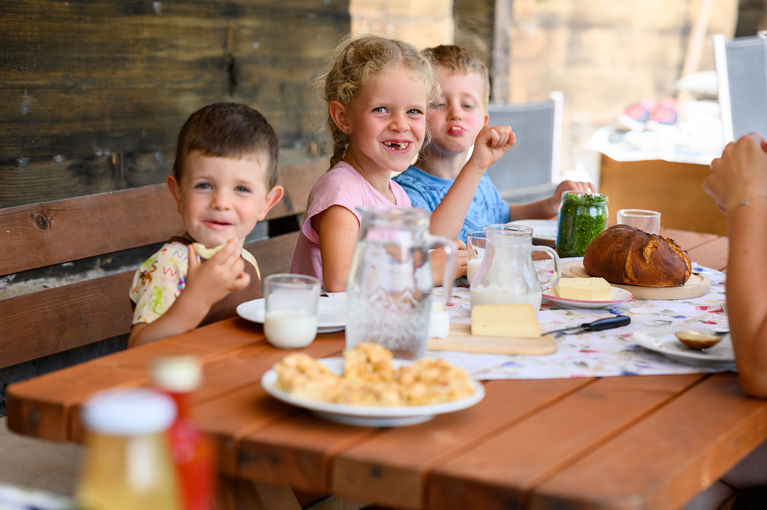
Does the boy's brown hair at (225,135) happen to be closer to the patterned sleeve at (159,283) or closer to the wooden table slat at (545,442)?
the patterned sleeve at (159,283)

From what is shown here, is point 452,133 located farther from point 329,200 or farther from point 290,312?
Result: point 290,312

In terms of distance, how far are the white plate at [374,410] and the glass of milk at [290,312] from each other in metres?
0.24

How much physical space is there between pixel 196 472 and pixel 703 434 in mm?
747

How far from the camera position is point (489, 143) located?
2.38m

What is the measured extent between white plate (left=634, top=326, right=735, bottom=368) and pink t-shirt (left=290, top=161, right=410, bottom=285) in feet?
2.79

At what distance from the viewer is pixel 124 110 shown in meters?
2.90

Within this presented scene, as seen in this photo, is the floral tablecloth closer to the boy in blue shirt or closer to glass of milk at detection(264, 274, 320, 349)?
glass of milk at detection(264, 274, 320, 349)

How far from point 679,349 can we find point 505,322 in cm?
30

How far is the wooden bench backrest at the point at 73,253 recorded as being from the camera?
2.41 m

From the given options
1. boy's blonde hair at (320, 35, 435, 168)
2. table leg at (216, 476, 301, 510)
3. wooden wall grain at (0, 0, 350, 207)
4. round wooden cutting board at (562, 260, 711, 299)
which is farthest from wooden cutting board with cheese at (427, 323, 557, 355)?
wooden wall grain at (0, 0, 350, 207)

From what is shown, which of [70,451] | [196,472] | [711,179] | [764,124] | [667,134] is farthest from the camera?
[667,134]

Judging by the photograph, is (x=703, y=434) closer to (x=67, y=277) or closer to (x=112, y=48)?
(x=67, y=277)

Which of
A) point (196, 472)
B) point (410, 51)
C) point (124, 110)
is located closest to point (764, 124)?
point (410, 51)

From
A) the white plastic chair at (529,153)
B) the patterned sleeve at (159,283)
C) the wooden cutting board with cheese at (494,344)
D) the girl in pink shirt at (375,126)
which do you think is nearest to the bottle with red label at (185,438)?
the wooden cutting board with cheese at (494,344)
